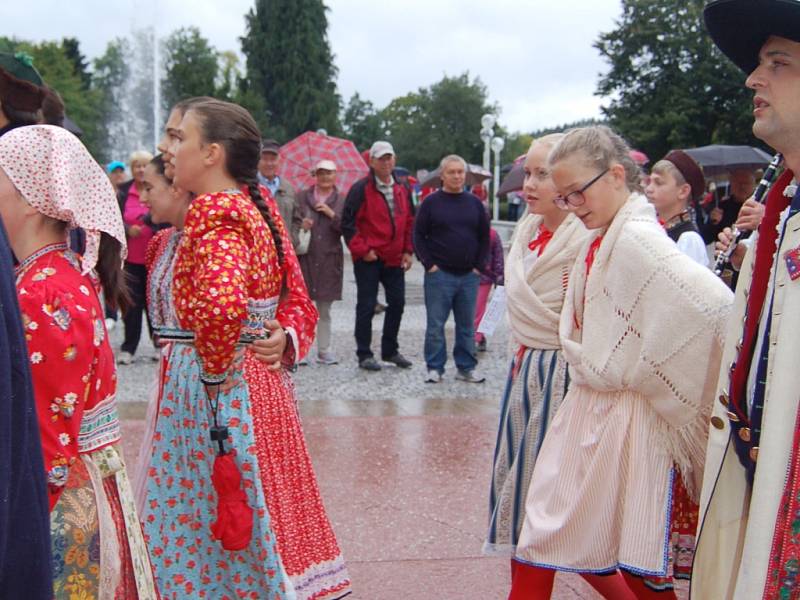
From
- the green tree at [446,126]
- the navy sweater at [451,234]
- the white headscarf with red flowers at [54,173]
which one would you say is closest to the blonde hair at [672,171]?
the white headscarf with red flowers at [54,173]

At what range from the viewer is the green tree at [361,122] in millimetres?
67000

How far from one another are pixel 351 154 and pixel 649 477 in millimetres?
13137

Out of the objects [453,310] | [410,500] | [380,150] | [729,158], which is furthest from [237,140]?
[729,158]

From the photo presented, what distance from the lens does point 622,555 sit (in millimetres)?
2910

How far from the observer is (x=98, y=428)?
2.54 m

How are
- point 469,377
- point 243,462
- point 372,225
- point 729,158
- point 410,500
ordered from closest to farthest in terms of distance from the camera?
point 243,462
point 410,500
point 469,377
point 372,225
point 729,158

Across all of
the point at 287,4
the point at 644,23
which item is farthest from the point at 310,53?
the point at 644,23

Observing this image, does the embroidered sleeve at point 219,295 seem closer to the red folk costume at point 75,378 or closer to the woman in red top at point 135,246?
the red folk costume at point 75,378

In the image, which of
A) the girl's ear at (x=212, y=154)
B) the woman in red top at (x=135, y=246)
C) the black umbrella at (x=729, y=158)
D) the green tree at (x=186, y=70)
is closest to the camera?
the girl's ear at (x=212, y=154)

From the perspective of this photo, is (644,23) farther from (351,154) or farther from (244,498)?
(244,498)

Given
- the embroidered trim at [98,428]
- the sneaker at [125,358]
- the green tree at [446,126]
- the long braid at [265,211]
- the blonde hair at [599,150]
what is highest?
the green tree at [446,126]

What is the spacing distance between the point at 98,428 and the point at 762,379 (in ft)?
5.60

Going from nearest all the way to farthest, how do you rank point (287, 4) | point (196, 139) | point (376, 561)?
point (196, 139)
point (376, 561)
point (287, 4)

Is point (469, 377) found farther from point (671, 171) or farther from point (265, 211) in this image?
point (265, 211)
